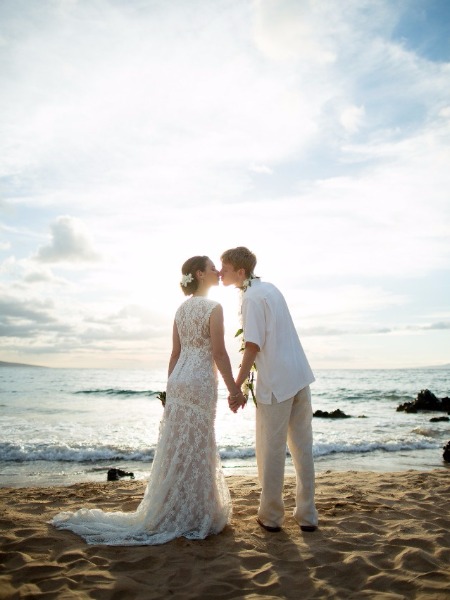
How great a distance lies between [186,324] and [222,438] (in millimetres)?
9466

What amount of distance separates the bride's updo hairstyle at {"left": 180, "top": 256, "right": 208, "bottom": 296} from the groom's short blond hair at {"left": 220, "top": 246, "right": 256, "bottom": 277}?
258mm

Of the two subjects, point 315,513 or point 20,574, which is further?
point 315,513

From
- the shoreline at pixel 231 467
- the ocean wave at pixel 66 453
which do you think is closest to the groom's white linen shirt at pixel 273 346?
the shoreline at pixel 231 467

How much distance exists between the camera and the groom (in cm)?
457

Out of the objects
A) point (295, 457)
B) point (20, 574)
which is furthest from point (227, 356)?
point (20, 574)

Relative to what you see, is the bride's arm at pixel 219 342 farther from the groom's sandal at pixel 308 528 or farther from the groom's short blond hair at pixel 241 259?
the groom's sandal at pixel 308 528

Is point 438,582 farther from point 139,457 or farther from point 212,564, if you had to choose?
point 139,457

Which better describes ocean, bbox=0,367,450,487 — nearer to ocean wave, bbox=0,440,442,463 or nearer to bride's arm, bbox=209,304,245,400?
ocean wave, bbox=0,440,442,463

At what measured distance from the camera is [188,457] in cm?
464

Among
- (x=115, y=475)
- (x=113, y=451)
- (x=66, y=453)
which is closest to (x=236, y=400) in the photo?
(x=115, y=475)

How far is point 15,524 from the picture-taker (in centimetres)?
475

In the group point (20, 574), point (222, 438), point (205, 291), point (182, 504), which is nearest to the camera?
point (20, 574)

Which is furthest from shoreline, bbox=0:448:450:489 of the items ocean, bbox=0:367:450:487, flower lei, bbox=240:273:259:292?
flower lei, bbox=240:273:259:292

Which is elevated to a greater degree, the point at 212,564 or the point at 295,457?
the point at 295,457
